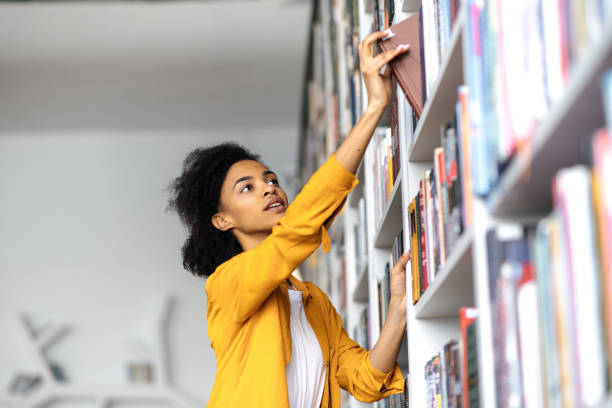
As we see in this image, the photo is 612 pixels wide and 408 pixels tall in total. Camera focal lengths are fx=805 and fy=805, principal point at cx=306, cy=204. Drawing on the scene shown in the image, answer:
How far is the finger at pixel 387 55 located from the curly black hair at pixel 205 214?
61 cm

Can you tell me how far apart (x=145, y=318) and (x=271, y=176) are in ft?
15.1

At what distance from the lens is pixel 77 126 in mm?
6672

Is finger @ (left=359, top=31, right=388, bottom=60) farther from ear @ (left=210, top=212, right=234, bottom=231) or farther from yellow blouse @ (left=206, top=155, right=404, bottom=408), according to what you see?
ear @ (left=210, top=212, right=234, bottom=231)

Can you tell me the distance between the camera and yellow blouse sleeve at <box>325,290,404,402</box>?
1812mm

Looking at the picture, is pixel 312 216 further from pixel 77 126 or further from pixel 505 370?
pixel 77 126

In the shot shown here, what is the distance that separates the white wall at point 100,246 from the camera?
6266 millimetres

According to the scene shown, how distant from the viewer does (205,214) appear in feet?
6.64

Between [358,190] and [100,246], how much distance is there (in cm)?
411

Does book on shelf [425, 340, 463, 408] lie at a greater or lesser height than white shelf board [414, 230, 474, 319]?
lesser

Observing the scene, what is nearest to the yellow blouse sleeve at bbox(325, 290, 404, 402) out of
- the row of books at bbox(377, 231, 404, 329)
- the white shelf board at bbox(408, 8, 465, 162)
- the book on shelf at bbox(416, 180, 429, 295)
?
the row of books at bbox(377, 231, 404, 329)

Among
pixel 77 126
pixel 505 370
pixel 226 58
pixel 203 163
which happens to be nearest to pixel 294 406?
pixel 203 163

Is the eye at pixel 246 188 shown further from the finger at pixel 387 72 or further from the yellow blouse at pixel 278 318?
the finger at pixel 387 72

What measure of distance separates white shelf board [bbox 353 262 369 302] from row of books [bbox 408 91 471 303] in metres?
0.95

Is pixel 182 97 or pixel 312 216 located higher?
pixel 182 97
